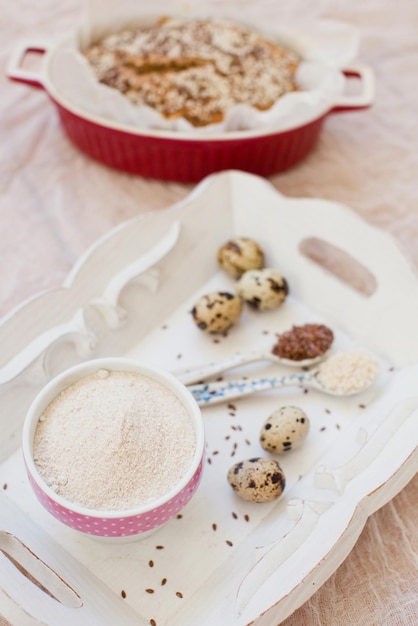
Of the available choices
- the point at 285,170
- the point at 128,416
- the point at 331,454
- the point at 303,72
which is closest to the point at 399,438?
the point at 331,454

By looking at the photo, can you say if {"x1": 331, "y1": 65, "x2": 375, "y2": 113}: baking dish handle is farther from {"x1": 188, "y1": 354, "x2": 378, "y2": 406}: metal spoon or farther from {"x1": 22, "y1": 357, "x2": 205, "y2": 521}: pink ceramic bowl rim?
{"x1": 22, "y1": 357, "x2": 205, "y2": 521}: pink ceramic bowl rim

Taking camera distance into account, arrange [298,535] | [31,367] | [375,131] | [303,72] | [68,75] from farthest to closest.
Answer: [375,131]
[303,72]
[68,75]
[31,367]
[298,535]

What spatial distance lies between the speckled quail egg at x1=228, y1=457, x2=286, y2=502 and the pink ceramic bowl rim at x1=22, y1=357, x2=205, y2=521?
7 cm

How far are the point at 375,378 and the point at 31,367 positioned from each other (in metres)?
0.42

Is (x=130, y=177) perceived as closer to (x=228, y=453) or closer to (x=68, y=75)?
(x=68, y=75)

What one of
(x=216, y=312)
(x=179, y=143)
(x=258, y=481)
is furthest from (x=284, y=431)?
(x=179, y=143)

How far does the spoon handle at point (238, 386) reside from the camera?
0.86 meters

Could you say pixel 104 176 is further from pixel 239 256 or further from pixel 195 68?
pixel 239 256

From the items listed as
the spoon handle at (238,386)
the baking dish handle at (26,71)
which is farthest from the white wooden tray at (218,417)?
the baking dish handle at (26,71)

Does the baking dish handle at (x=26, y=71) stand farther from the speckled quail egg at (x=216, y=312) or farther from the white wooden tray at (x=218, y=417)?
the speckled quail egg at (x=216, y=312)

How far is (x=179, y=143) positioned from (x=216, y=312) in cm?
35

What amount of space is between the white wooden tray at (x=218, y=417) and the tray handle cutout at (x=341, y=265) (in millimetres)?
125

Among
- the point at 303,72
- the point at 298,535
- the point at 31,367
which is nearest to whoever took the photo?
the point at 298,535

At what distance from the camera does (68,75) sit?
1.17 meters
